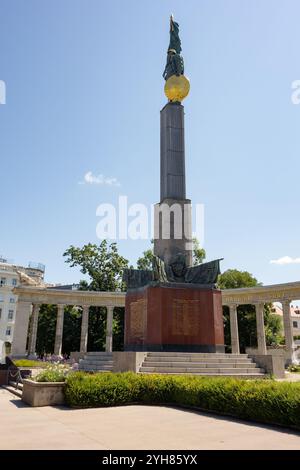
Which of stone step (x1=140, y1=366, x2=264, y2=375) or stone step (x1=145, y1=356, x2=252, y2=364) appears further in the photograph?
stone step (x1=145, y1=356, x2=252, y2=364)

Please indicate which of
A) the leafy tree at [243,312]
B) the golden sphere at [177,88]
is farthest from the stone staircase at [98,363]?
the leafy tree at [243,312]

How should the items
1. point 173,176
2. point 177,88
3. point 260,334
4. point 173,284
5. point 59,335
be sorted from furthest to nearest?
1. point 59,335
2. point 260,334
3. point 177,88
4. point 173,176
5. point 173,284

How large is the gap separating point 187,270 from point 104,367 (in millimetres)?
7997

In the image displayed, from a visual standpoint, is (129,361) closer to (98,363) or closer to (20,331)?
(98,363)

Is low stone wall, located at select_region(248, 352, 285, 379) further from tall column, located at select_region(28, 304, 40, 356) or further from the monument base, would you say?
tall column, located at select_region(28, 304, 40, 356)

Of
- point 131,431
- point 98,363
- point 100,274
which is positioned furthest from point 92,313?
point 131,431

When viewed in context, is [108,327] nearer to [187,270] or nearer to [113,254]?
[113,254]

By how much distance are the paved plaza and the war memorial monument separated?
31.5 feet

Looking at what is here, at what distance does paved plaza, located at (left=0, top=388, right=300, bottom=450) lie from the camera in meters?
7.97

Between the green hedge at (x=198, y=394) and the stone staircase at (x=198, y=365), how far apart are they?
446cm

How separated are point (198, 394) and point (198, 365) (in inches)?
280

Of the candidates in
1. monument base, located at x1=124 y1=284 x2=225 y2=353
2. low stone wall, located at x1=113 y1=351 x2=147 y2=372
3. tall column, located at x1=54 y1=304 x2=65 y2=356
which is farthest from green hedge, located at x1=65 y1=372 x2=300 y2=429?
tall column, located at x1=54 y1=304 x2=65 y2=356

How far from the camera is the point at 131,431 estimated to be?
9.34 metres

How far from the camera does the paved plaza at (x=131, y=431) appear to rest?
26.2 ft
